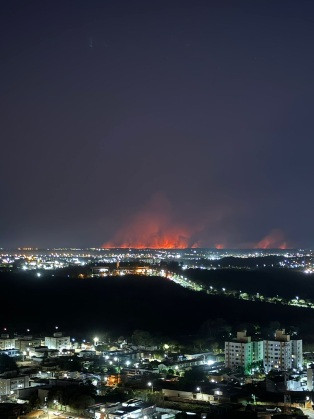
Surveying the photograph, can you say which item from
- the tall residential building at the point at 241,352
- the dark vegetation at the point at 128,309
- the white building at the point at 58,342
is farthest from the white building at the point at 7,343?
the tall residential building at the point at 241,352

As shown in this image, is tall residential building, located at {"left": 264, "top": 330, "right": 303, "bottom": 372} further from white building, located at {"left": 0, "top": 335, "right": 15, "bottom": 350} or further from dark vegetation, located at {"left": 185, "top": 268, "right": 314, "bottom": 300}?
dark vegetation, located at {"left": 185, "top": 268, "right": 314, "bottom": 300}

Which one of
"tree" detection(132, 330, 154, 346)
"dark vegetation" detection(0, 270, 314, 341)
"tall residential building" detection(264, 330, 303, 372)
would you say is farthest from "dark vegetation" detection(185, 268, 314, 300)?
"tall residential building" detection(264, 330, 303, 372)

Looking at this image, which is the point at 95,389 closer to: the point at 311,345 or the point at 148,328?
the point at 311,345

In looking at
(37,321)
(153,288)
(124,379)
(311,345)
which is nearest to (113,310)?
(37,321)

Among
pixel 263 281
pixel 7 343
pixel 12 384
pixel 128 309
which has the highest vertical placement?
pixel 263 281

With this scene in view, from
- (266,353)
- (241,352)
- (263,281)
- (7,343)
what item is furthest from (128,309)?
(263,281)

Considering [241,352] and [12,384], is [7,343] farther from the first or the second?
[241,352]

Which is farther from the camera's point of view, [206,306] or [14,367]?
[206,306]
